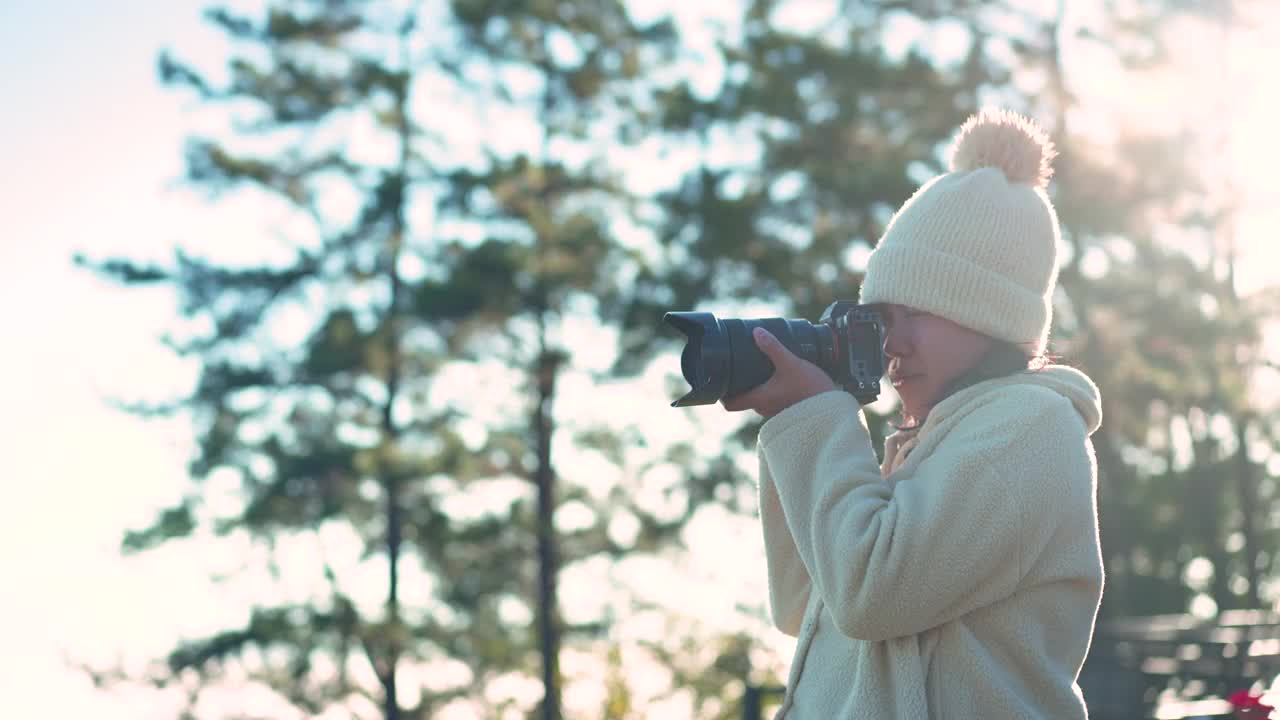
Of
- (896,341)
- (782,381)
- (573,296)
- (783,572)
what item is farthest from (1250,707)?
(573,296)

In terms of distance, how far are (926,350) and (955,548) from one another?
1.15ft

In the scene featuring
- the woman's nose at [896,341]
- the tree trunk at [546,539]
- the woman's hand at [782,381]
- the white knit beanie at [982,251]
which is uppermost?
the white knit beanie at [982,251]

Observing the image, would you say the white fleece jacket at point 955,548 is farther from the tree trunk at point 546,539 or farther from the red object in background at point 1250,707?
the tree trunk at point 546,539

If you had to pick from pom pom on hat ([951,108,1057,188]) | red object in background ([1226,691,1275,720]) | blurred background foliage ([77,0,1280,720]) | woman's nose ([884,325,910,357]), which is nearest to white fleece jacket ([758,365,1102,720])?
woman's nose ([884,325,910,357])

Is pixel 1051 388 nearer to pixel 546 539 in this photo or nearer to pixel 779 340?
pixel 779 340

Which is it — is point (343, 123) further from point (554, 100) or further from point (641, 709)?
point (641, 709)

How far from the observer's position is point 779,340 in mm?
1963

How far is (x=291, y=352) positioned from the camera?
15.2m

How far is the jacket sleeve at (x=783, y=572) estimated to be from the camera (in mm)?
2123

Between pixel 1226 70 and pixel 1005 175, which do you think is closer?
pixel 1005 175

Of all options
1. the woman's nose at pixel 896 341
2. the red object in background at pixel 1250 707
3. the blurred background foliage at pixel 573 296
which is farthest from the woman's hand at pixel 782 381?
the blurred background foliage at pixel 573 296

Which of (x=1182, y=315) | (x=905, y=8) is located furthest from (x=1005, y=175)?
(x=1182, y=315)

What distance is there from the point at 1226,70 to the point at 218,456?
37.9 feet

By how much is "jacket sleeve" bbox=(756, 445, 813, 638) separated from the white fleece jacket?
18cm
